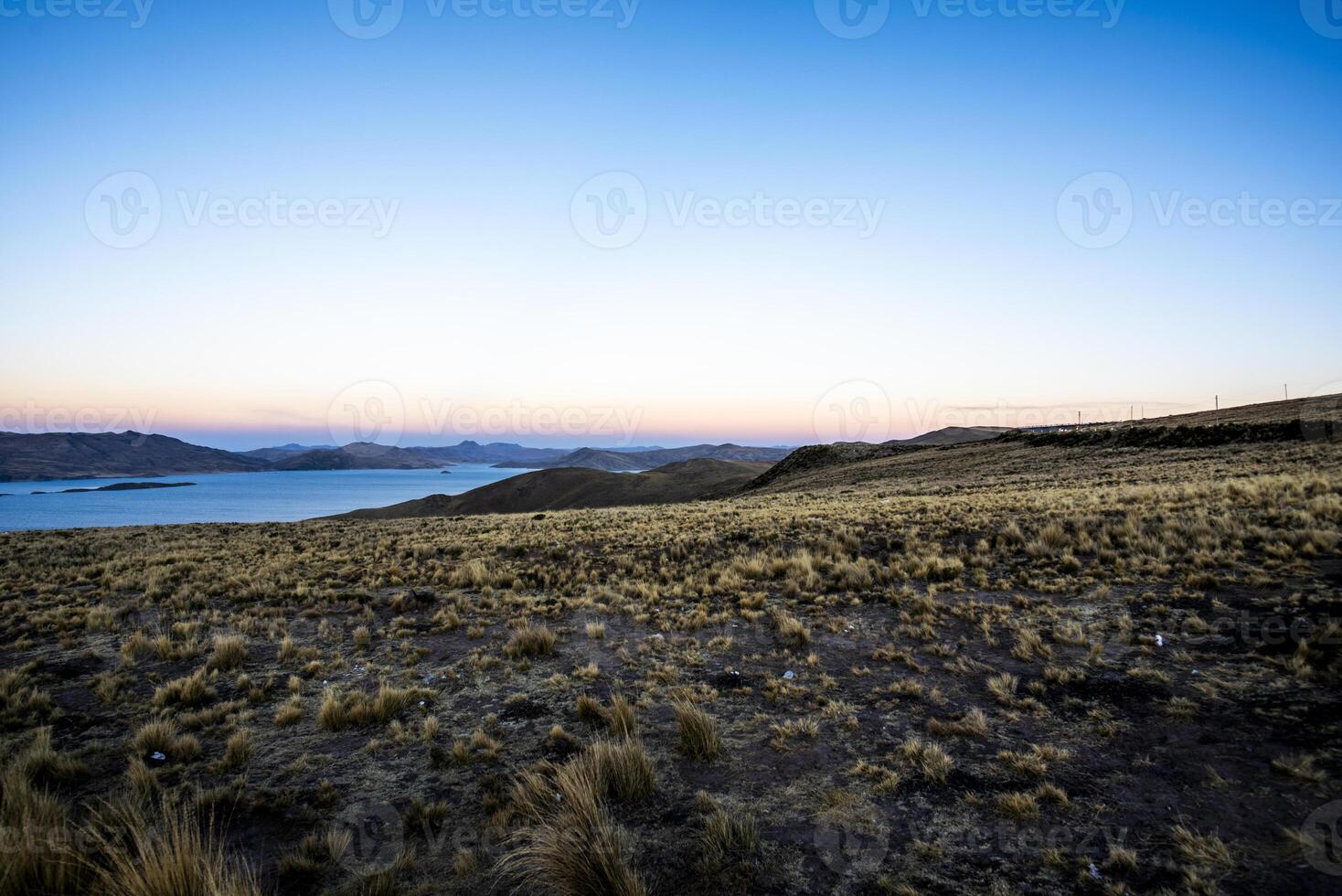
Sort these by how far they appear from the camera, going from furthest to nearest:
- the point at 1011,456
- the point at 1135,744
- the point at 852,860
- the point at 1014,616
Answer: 1. the point at 1011,456
2. the point at 1014,616
3. the point at 1135,744
4. the point at 852,860

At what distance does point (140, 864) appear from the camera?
3818 mm

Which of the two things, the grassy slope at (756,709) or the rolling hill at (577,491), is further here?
the rolling hill at (577,491)

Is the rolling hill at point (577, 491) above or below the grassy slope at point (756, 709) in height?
below

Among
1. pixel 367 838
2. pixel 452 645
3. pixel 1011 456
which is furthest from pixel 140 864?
pixel 1011 456

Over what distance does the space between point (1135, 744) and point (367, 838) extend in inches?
276

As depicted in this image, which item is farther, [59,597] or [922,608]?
[59,597]

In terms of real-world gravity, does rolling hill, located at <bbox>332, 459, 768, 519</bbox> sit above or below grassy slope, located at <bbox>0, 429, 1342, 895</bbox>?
below

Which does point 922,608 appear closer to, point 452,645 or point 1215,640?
point 1215,640

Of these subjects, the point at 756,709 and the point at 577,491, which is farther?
the point at 577,491

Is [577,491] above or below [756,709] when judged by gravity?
below

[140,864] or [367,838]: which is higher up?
[140,864]

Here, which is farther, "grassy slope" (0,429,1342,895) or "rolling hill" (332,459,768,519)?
"rolling hill" (332,459,768,519)

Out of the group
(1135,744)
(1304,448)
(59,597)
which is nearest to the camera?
(1135,744)

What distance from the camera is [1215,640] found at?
7309mm
